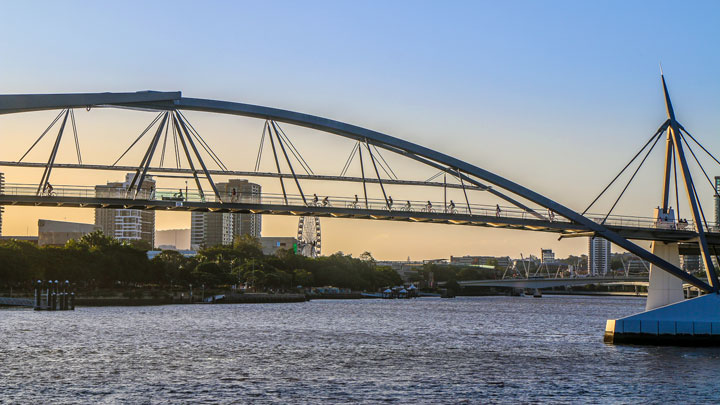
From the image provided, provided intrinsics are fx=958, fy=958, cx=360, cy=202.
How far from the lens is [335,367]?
5638 centimetres

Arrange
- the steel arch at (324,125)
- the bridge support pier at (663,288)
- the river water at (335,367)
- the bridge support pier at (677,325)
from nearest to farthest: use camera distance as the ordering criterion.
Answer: the river water at (335,367), the steel arch at (324,125), the bridge support pier at (677,325), the bridge support pier at (663,288)

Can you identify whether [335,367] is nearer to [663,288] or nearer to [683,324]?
[683,324]

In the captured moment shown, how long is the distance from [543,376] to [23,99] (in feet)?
108

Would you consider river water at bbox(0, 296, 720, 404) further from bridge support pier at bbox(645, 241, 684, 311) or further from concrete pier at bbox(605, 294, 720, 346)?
bridge support pier at bbox(645, 241, 684, 311)

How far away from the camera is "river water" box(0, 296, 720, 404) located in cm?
4500

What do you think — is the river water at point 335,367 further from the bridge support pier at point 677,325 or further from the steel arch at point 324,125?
the steel arch at point 324,125

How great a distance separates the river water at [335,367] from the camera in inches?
1772

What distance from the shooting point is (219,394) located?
147 feet

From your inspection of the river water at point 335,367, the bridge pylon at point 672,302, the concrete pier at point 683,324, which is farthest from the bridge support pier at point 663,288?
the river water at point 335,367

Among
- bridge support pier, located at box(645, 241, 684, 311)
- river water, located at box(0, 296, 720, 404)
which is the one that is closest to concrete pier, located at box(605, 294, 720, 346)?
river water, located at box(0, 296, 720, 404)

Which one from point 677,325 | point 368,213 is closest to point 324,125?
point 368,213

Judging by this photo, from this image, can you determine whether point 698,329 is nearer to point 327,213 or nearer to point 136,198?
point 327,213

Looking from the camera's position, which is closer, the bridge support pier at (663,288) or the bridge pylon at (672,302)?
the bridge pylon at (672,302)

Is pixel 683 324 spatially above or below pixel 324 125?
below
